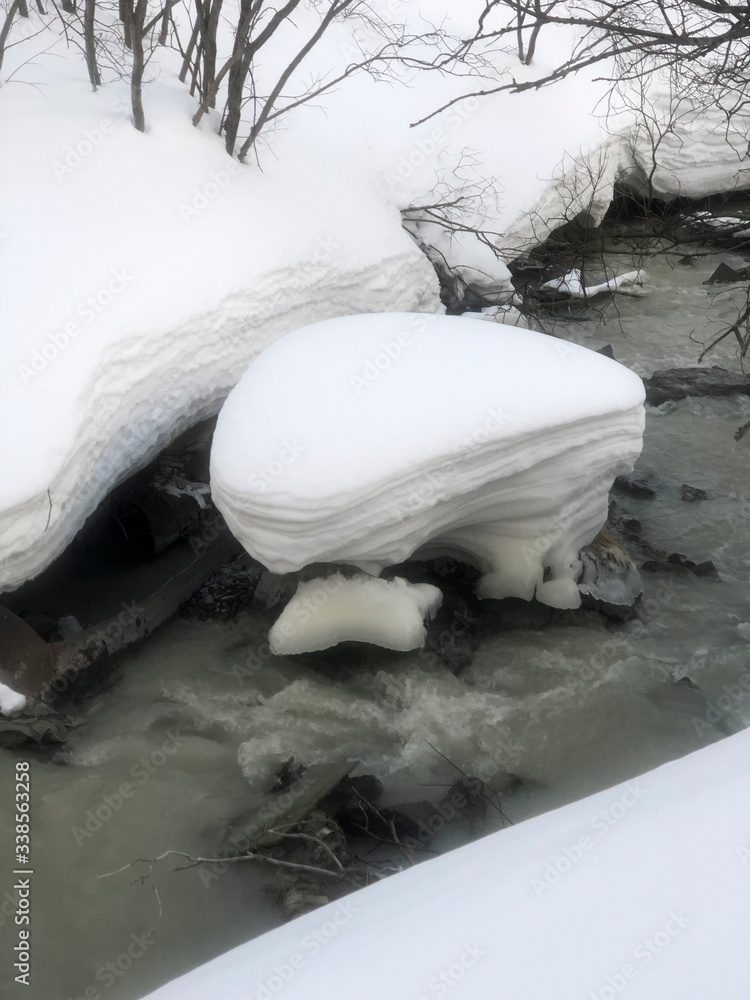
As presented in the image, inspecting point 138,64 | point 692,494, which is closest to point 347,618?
point 692,494

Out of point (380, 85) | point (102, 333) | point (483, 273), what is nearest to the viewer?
point (102, 333)

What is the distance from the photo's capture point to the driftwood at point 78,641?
2.90 metres

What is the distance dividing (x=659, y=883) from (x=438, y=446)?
1.77 m

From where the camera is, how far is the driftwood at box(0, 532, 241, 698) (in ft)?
9.50

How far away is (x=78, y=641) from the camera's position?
3090mm

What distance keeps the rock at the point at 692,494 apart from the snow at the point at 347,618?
181 centimetres

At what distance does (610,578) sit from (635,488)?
3.11 ft

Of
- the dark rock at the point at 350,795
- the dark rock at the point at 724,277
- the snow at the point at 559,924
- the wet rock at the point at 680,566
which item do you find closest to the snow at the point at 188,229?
the dark rock at the point at 724,277

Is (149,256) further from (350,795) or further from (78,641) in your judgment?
(350,795)

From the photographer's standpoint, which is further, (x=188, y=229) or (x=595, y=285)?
(x=595, y=285)

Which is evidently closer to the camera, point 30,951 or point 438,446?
point 30,951

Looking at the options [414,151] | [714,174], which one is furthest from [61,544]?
[714,174]

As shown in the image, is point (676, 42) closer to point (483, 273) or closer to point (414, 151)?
point (483, 273)

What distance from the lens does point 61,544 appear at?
9.93 feet
